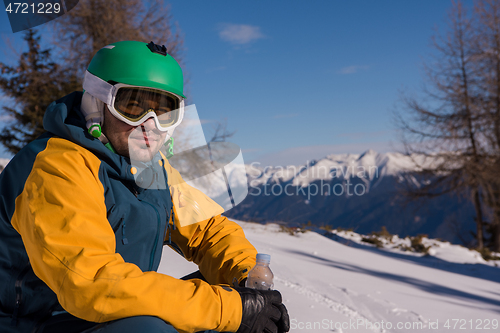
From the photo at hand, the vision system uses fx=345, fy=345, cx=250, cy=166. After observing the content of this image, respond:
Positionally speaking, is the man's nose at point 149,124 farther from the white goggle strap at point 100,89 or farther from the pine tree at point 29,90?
the pine tree at point 29,90

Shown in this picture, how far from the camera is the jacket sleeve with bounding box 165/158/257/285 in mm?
1846

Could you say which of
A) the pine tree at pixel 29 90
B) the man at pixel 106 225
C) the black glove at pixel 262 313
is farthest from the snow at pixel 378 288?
the pine tree at pixel 29 90

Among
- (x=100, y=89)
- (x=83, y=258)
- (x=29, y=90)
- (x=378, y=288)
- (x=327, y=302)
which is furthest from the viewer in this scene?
(x=29, y=90)

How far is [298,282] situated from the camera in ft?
15.5

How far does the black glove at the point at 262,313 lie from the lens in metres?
1.39

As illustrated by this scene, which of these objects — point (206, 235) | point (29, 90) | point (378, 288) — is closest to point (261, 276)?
point (206, 235)

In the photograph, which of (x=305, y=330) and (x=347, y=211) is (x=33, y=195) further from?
(x=347, y=211)

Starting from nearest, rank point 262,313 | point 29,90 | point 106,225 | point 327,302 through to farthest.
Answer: point 106,225
point 262,313
point 327,302
point 29,90

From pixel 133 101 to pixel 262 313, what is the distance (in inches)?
44.0

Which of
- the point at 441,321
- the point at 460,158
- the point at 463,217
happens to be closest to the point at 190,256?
the point at 441,321

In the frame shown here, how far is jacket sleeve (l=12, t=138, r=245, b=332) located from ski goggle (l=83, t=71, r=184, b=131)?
38 cm

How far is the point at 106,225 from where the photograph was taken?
1248mm

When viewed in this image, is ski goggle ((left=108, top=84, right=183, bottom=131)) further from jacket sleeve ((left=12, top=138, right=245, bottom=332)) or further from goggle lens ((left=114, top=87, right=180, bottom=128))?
jacket sleeve ((left=12, top=138, right=245, bottom=332))

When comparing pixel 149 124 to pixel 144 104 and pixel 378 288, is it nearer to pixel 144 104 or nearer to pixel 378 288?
pixel 144 104
